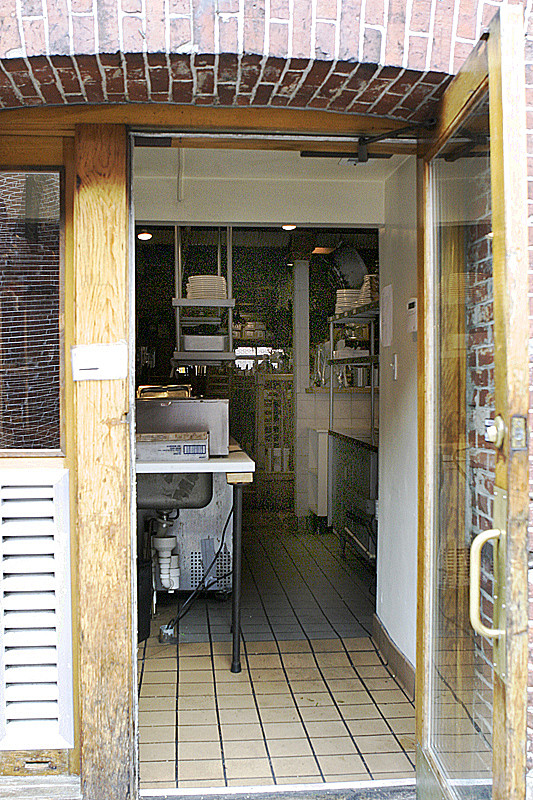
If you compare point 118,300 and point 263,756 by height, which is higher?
point 118,300

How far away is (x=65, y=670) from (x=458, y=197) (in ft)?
6.28

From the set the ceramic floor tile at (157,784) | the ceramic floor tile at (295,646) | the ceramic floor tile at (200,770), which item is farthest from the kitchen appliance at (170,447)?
the ceramic floor tile at (157,784)

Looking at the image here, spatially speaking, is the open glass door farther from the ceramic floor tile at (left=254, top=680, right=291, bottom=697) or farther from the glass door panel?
the ceramic floor tile at (left=254, top=680, right=291, bottom=697)

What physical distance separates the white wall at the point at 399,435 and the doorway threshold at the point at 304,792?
2.76 ft

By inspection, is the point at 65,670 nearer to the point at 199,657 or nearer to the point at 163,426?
the point at 199,657

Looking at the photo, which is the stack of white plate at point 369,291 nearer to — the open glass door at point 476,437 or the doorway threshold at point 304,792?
the open glass door at point 476,437

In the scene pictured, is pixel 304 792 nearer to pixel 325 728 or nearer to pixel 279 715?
pixel 325 728

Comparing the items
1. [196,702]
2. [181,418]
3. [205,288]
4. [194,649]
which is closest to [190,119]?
[181,418]

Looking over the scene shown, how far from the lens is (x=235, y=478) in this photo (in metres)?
3.70

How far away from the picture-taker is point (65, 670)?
7.63 ft

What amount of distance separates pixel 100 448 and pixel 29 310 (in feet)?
1.74

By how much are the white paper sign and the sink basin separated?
202 cm

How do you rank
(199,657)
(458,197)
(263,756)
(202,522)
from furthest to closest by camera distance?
1. (202,522)
2. (199,657)
3. (263,756)
4. (458,197)

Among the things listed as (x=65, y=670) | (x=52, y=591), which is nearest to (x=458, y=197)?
(x=52, y=591)
